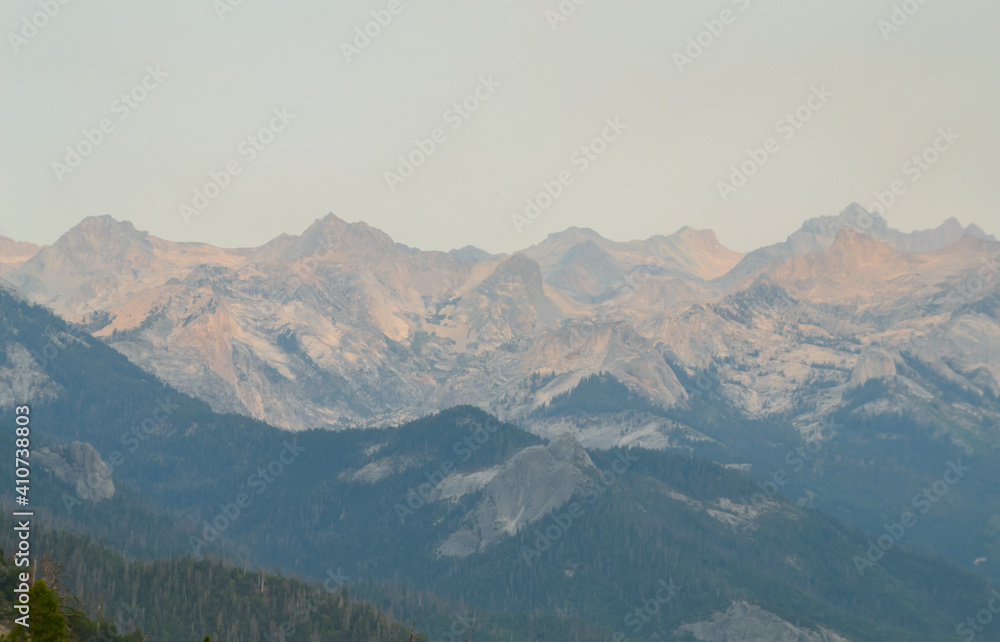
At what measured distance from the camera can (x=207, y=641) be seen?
462 feet

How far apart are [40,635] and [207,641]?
30229mm

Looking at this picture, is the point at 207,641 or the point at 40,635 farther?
the point at 40,635

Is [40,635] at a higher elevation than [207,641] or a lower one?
lower

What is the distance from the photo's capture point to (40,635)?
158 m
